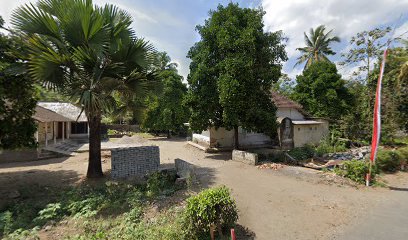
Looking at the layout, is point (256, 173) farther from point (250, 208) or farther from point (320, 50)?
point (320, 50)

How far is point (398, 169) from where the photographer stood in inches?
449

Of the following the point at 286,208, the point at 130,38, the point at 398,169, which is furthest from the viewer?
the point at 398,169

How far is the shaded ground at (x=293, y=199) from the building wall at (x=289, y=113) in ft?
31.5

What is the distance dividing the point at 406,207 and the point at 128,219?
823cm

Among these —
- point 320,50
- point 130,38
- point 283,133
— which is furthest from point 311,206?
point 320,50

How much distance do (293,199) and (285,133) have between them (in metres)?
12.0

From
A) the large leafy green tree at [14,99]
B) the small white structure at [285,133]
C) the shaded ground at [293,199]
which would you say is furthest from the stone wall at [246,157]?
the large leafy green tree at [14,99]

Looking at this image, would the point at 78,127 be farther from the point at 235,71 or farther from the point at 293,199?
the point at 293,199

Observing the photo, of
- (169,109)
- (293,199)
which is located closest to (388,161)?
(293,199)

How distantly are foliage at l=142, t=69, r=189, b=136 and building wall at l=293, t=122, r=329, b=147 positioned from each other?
1346cm

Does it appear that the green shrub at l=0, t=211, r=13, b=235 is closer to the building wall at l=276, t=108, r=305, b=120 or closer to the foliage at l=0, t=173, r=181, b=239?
the foliage at l=0, t=173, r=181, b=239

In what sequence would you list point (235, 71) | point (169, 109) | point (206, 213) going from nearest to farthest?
point (206, 213) → point (235, 71) → point (169, 109)

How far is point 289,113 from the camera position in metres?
20.9

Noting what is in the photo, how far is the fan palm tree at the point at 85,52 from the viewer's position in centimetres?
762
